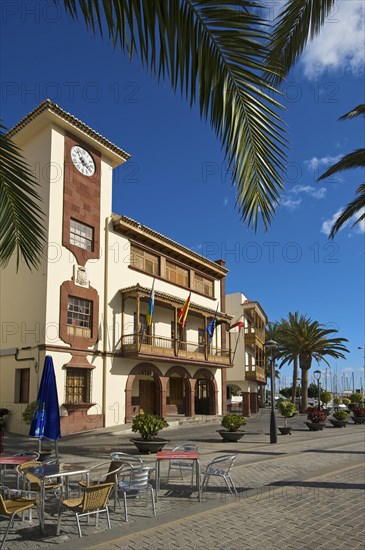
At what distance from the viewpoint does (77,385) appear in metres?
22.9

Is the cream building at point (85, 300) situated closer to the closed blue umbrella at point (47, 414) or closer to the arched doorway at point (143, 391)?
the arched doorway at point (143, 391)

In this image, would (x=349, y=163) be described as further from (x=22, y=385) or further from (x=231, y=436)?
(x=22, y=385)

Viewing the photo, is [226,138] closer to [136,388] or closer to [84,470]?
[84,470]

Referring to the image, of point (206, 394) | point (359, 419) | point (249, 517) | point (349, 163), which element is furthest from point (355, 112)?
point (359, 419)

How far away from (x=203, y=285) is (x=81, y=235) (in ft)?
40.1

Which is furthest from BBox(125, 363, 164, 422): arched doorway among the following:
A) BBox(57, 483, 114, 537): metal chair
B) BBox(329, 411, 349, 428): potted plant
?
BBox(57, 483, 114, 537): metal chair

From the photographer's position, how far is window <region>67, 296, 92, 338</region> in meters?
22.9

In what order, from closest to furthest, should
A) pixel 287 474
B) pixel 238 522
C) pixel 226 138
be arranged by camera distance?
1. pixel 226 138
2. pixel 238 522
3. pixel 287 474

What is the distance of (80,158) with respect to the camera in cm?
2505

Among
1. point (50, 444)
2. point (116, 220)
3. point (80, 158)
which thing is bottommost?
point (50, 444)

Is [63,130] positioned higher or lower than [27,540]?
higher

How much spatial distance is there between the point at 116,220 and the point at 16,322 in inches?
289

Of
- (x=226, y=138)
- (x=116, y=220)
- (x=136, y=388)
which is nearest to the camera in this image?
(x=226, y=138)

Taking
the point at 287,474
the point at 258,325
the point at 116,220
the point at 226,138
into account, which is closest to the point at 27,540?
the point at 226,138
